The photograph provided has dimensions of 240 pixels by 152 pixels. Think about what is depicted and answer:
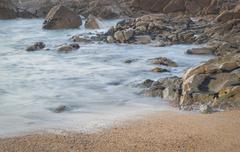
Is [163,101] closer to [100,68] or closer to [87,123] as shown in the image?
[87,123]

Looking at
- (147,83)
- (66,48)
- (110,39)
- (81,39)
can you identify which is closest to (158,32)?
(110,39)

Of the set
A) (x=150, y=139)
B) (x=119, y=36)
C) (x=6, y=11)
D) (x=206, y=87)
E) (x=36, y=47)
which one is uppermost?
(x=150, y=139)

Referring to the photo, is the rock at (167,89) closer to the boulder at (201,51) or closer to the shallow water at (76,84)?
the shallow water at (76,84)

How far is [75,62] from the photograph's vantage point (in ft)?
41.7

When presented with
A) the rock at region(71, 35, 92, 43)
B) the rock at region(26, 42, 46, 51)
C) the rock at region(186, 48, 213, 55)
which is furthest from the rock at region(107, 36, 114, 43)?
the rock at region(186, 48, 213, 55)

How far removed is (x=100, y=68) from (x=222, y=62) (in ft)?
12.1

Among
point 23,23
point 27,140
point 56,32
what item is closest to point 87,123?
point 27,140

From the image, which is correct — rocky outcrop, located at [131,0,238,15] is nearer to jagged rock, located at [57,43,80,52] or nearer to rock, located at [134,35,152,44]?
rock, located at [134,35,152,44]

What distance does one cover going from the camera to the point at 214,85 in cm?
800

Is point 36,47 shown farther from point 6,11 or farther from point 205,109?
point 6,11

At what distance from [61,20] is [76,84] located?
41.4 feet

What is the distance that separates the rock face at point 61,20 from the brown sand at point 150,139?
15.8 metres

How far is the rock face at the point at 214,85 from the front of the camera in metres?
7.40

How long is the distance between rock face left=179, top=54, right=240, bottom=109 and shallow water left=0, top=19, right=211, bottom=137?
486 mm
